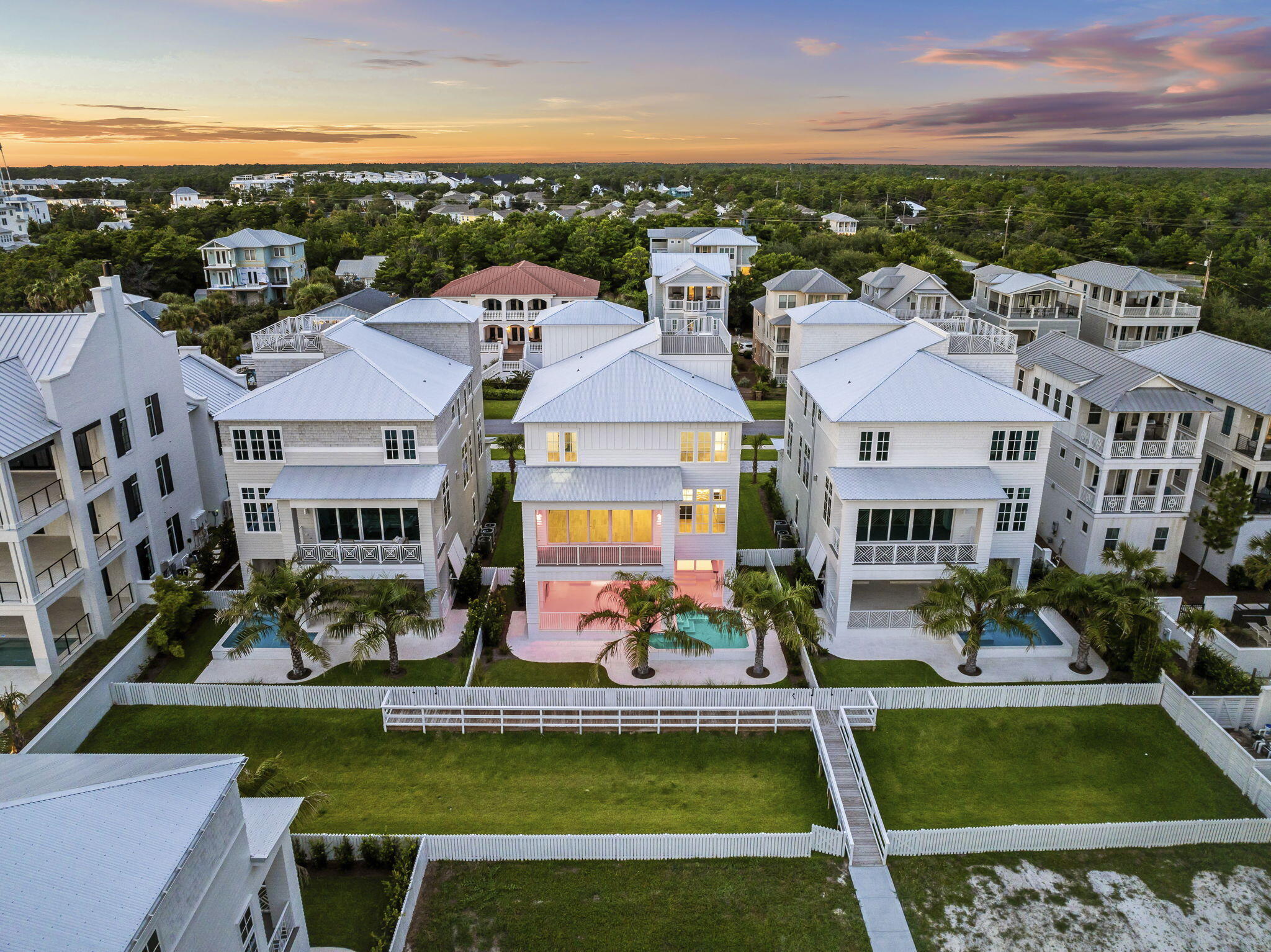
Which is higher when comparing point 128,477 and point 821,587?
point 128,477

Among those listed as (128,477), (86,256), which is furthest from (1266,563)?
(86,256)

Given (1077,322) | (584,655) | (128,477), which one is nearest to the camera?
(584,655)

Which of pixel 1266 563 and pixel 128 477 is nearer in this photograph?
pixel 1266 563

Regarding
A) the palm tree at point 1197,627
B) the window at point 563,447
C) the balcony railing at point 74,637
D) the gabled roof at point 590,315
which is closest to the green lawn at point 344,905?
the balcony railing at point 74,637

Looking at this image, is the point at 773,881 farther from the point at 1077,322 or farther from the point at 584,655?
the point at 1077,322

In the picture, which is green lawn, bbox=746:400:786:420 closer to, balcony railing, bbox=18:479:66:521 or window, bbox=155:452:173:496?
window, bbox=155:452:173:496

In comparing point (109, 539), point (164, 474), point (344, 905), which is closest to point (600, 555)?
point (344, 905)

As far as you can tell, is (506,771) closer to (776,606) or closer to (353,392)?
(776,606)
